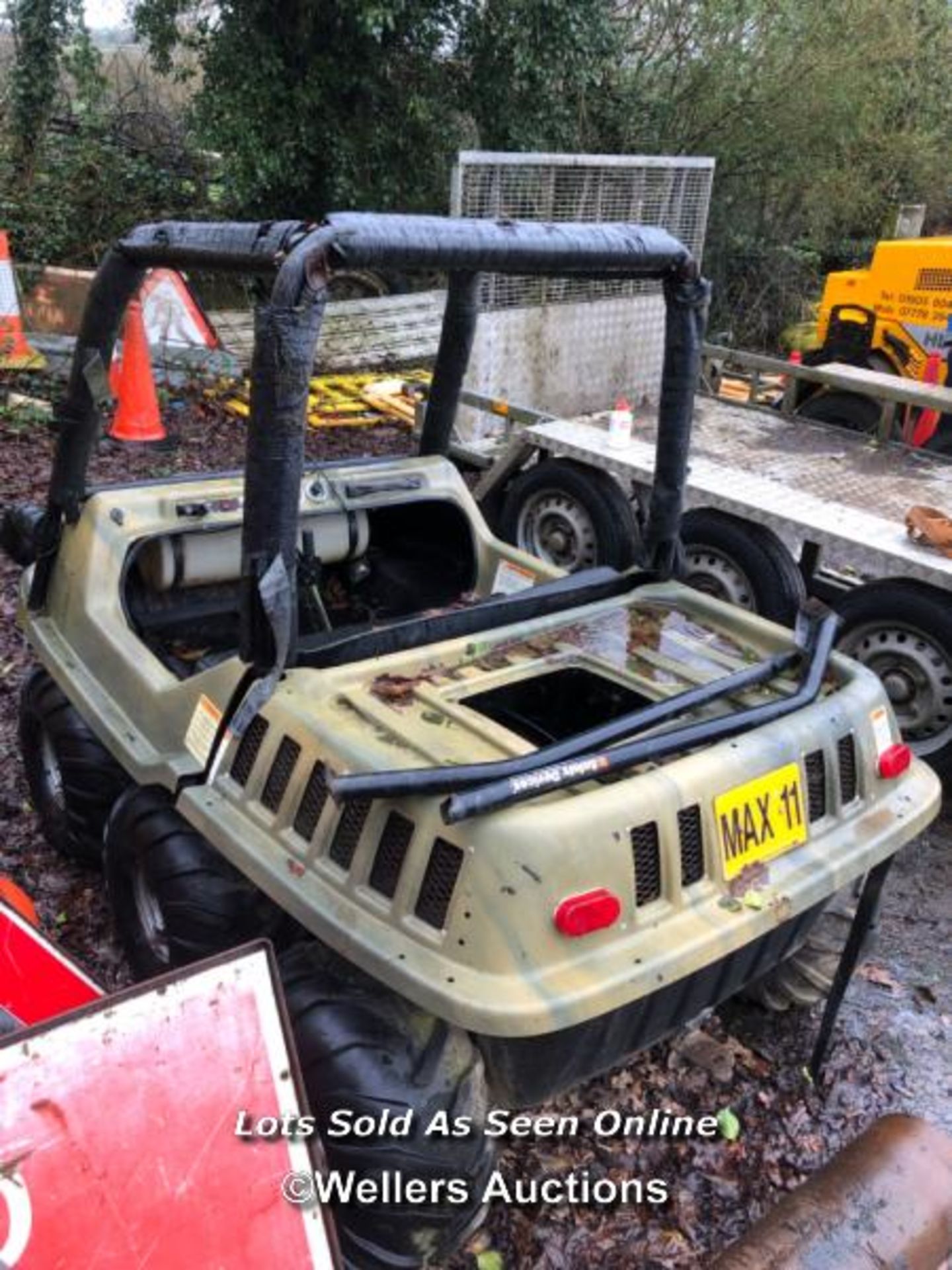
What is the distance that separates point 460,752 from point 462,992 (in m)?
0.56

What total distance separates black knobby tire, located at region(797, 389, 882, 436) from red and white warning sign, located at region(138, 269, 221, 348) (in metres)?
4.85

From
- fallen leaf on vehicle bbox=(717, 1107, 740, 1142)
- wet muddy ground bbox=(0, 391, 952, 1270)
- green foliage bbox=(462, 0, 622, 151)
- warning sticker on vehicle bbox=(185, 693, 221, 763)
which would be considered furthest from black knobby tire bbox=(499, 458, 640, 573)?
green foliage bbox=(462, 0, 622, 151)

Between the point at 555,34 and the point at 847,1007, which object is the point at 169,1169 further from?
the point at 555,34

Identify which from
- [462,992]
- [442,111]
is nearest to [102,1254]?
[462,992]

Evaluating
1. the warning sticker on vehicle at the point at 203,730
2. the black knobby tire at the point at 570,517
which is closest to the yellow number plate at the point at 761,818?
the warning sticker on vehicle at the point at 203,730

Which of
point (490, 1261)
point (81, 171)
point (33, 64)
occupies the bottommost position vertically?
point (490, 1261)

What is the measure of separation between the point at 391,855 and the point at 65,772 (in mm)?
1612

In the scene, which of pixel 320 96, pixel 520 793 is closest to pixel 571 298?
pixel 320 96

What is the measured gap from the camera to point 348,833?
2.38m

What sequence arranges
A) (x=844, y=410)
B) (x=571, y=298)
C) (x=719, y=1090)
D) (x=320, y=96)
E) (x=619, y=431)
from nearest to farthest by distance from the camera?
(x=719, y=1090), (x=619, y=431), (x=571, y=298), (x=844, y=410), (x=320, y=96)

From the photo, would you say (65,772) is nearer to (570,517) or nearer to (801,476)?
(570,517)

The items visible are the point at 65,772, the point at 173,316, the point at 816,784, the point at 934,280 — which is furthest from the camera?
the point at 173,316

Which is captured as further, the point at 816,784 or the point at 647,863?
the point at 816,784

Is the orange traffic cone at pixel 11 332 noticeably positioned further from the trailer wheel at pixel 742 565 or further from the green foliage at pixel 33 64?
the trailer wheel at pixel 742 565
